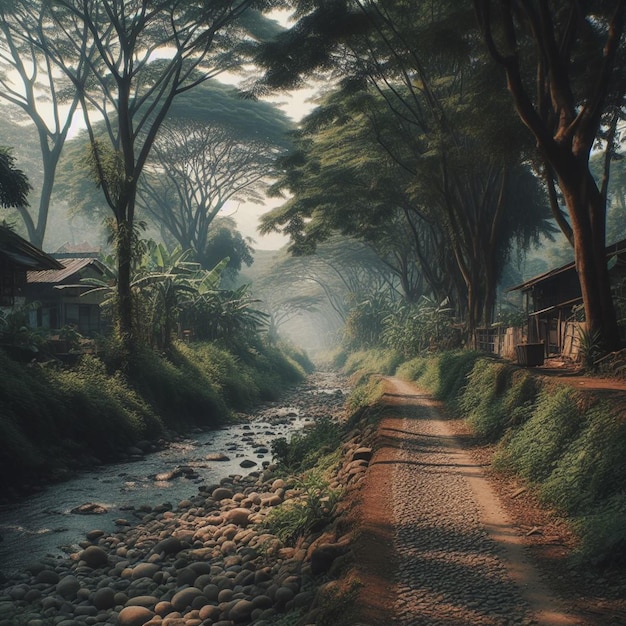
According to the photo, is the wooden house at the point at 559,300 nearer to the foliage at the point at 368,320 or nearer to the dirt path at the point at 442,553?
the dirt path at the point at 442,553

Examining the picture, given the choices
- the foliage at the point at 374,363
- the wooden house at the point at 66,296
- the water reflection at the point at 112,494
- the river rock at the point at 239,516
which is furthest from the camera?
the foliage at the point at 374,363

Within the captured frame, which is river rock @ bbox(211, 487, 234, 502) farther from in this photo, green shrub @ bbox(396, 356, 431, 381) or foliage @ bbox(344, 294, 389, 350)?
foliage @ bbox(344, 294, 389, 350)

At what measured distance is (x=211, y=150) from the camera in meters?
35.5

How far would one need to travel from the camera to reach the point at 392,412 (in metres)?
13.6

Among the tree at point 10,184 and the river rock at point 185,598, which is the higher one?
the tree at point 10,184

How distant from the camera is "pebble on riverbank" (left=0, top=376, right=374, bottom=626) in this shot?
599 centimetres

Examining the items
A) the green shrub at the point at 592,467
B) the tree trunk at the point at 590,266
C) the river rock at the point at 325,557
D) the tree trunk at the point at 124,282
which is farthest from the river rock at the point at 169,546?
the tree trunk at the point at 124,282

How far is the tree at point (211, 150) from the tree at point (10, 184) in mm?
16677

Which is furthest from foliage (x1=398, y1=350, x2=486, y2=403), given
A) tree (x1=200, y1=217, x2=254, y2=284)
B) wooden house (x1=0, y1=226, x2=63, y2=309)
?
tree (x1=200, y1=217, x2=254, y2=284)

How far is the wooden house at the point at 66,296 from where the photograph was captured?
2558 cm

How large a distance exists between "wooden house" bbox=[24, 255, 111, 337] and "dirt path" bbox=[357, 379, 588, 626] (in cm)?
1932

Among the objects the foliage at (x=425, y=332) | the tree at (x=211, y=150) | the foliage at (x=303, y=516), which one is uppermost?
the tree at (x=211, y=150)

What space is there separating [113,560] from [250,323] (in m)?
24.5

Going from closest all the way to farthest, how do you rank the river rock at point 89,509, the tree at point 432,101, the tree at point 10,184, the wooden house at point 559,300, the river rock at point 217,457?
the river rock at point 89,509 < the tree at point 432,101 < the river rock at point 217,457 < the wooden house at point 559,300 < the tree at point 10,184
